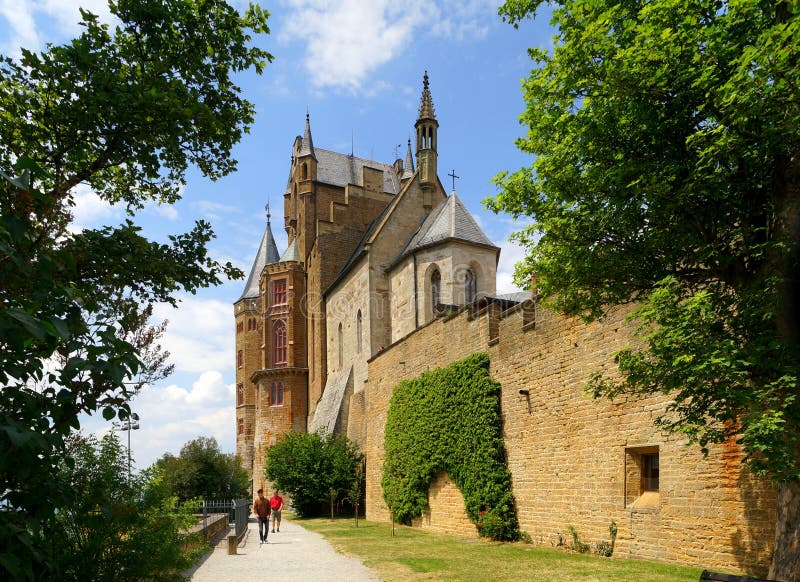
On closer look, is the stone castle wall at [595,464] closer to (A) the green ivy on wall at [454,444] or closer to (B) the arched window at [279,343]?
(A) the green ivy on wall at [454,444]

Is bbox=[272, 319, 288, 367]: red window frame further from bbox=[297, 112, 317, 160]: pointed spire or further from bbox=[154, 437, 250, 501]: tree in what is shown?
bbox=[297, 112, 317, 160]: pointed spire

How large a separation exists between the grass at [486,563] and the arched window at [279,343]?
99.0ft

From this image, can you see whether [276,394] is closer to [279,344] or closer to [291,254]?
[279,344]

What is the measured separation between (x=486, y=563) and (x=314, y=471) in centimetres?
1907

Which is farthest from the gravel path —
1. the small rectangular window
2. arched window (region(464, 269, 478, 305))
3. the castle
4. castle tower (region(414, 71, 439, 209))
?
castle tower (region(414, 71, 439, 209))

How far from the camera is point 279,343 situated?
155 ft

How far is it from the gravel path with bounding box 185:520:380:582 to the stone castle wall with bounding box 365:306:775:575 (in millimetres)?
4501

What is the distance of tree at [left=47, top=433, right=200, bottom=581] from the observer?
22.5 ft

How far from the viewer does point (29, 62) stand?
9.30 m

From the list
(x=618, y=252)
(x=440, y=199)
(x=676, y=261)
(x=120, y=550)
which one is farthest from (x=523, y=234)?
(x=440, y=199)

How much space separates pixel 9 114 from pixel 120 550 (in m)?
6.72

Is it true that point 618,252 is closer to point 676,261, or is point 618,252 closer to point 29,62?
point 676,261

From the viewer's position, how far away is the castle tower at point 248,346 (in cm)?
5791

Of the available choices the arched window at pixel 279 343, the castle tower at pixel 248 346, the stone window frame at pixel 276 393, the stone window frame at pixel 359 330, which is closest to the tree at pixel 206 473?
the stone window frame at pixel 276 393
